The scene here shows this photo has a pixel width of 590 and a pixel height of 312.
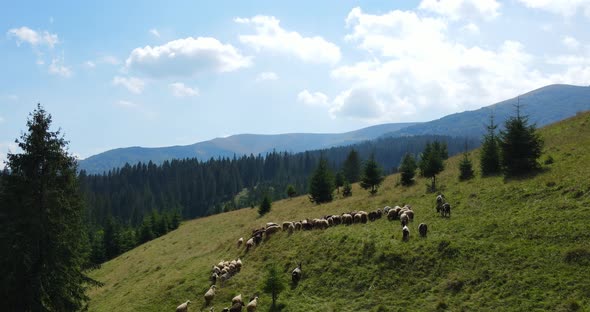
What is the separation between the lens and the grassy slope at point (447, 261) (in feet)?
60.2

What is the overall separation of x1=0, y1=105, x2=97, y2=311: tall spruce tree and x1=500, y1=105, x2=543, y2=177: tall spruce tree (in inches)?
1380

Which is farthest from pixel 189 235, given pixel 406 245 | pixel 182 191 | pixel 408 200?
pixel 182 191

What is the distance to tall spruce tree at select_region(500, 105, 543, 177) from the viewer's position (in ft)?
122

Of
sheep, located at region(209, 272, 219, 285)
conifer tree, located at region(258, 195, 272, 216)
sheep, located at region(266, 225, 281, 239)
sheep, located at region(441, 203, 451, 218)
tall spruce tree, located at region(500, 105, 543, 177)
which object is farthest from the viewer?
conifer tree, located at region(258, 195, 272, 216)

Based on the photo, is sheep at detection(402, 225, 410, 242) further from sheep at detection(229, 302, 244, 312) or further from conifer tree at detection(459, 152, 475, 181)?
conifer tree at detection(459, 152, 475, 181)

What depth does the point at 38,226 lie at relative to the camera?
846 inches

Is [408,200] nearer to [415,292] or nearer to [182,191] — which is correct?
[415,292]

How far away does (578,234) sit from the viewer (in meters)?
20.3

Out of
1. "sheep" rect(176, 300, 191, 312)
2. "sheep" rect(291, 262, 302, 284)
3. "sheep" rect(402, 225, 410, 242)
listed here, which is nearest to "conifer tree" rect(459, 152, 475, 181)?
"sheep" rect(402, 225, 410, 242)

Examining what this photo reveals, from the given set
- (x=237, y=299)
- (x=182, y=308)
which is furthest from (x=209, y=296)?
(x=237, y=299)

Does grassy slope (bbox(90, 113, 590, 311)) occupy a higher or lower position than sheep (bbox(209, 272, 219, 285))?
higher

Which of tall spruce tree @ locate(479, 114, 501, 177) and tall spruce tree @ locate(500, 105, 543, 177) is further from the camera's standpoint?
tall spruce tree @ locate(479, 114, 501, 177)

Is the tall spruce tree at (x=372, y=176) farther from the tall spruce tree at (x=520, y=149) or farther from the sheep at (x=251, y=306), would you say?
the sheep at (x=251, y=306)

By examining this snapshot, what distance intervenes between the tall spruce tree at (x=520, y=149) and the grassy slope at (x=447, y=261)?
5.74 ft
